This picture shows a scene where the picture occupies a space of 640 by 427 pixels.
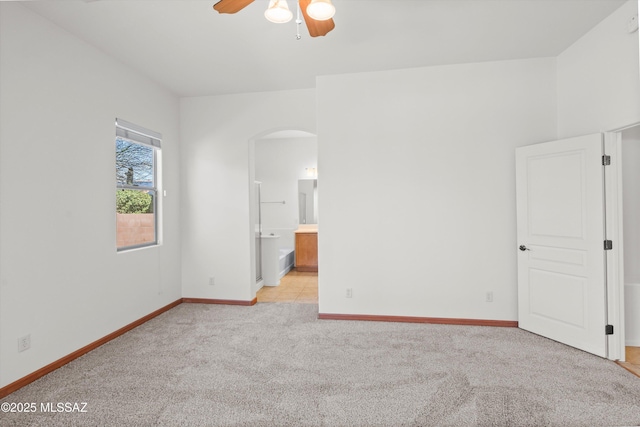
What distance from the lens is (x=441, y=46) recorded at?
3.31 metres

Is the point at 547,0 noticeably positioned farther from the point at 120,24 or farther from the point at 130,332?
the point at 130,332

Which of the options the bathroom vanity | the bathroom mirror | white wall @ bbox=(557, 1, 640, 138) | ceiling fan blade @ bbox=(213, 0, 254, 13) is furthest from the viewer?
the bathroom mirror

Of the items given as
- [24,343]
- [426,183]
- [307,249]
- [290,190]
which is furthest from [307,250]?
[24,343]

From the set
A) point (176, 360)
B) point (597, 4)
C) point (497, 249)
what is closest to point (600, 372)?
point (497, 249)

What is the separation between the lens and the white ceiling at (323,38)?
2.65 metres

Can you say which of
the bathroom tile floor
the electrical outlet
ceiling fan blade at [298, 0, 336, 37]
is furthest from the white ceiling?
the bathroom tile floor

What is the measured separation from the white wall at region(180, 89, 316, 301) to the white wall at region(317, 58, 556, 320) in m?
1.12

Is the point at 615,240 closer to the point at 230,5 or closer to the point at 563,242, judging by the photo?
the point at 563,242

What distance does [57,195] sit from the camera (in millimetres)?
2838

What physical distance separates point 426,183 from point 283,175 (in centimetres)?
419

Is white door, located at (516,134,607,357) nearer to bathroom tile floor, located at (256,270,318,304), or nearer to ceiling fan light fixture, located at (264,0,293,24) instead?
bathroom tile floor, located at (256,270,318,304)

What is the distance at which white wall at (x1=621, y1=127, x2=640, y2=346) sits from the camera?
3.09 m

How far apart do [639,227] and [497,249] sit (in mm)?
1228

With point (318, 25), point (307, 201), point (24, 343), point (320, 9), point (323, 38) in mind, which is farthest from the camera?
point (307, 201)
